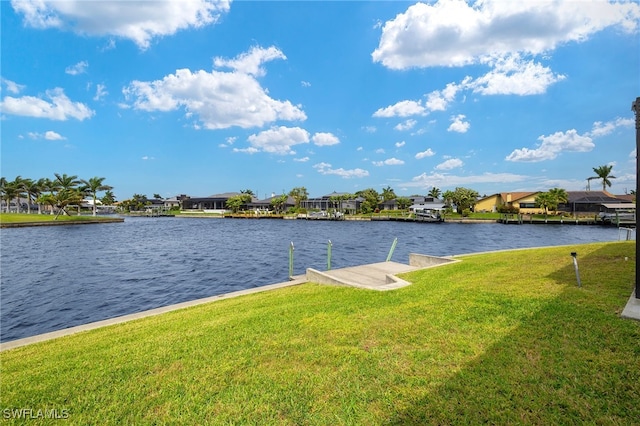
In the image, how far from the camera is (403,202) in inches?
3632

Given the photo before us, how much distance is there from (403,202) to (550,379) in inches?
3611

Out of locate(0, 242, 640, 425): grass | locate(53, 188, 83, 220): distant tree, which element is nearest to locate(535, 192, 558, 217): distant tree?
locate(0, 242, 640, 425): grass

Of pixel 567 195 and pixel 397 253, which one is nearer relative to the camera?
pixel 397 253

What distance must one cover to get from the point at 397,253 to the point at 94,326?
21.8m

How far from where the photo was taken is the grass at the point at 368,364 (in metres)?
3.26

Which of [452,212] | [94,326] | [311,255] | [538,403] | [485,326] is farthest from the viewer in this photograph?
[452,212]

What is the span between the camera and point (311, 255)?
2494 cm

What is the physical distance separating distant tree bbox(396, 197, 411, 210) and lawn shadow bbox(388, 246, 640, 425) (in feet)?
293

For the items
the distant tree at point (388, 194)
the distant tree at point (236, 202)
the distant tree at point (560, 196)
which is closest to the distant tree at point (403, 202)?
the distant tree at point (388, 194)

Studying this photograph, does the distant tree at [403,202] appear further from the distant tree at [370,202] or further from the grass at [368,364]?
the grass at [368,364]

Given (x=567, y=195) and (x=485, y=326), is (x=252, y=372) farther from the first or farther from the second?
(x=567, y=195)

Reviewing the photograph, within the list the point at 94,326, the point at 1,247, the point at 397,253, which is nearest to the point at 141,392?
the point at 94,326

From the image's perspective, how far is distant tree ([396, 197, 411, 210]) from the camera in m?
91.8

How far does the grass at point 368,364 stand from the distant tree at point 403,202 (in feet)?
286
